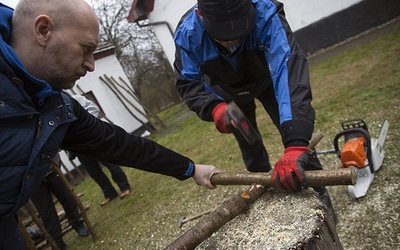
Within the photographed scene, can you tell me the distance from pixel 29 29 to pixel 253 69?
4.80ft

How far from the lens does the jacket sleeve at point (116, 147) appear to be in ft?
5.59

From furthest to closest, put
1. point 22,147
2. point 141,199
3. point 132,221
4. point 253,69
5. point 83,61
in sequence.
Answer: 1. point 141,199
2. point 132,221
3. point 253,69
4. point 83,61
5. point 22,147

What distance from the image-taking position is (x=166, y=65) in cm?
1952

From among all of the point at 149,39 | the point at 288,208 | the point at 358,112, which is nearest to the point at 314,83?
the point at 358,112

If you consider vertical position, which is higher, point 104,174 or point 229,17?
point 229,17

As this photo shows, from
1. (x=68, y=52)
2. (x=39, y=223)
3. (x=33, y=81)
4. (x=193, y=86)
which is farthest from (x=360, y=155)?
(x=39, y=223)

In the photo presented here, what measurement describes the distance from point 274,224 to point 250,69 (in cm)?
121

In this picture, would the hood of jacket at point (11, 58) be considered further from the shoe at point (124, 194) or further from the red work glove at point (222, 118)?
the shoe at point (124, 194)

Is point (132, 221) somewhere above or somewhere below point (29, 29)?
below

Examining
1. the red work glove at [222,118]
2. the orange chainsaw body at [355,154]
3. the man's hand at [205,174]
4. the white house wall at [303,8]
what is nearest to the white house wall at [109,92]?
the white house wall at [303,8]

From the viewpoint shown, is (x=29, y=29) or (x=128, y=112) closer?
(x=29, y=29)

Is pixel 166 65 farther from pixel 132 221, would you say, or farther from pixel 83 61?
pixel 83 61

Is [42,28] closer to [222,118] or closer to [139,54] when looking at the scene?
[222,118]

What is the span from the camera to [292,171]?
1411 mm
